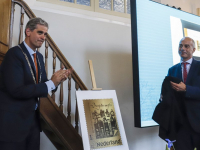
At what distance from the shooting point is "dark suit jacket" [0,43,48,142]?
1611 mm

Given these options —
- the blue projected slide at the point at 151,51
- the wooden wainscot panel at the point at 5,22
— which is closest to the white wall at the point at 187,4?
the blue projected slide at the point at 151,51

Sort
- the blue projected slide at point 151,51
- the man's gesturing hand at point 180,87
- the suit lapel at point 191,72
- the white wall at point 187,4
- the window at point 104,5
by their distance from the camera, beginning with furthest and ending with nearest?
the white wall at point 187,4
the window at point 104,5
the blue projected slide at point 151,51
the suit lapel at point 191,72
the man's gesturing hand at point 180,87

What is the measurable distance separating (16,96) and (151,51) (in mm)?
1858

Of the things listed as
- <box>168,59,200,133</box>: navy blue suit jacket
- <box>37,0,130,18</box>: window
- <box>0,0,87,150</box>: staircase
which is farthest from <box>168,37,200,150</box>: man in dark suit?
<box>37,0,130,18</box>: window

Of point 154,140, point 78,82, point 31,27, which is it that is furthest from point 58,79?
point 154,140

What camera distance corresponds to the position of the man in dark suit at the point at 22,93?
162 centimetres

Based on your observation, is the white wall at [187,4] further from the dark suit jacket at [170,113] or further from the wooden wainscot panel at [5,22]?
the wooden wainscot panel at [5,22]

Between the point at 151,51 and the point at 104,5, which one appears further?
the point at 104,5

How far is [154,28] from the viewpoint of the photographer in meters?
2.93

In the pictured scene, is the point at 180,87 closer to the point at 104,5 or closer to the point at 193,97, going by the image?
the point at 193,97

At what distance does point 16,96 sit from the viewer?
1.64 m

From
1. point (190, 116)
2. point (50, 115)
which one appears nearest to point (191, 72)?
A: point (190, 116)

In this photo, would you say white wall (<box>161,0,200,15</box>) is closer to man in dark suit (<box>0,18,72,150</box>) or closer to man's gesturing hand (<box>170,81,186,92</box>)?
man's gesturing hand (<box>170,81,186,92</box>)

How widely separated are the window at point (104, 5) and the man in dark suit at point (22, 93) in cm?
198
